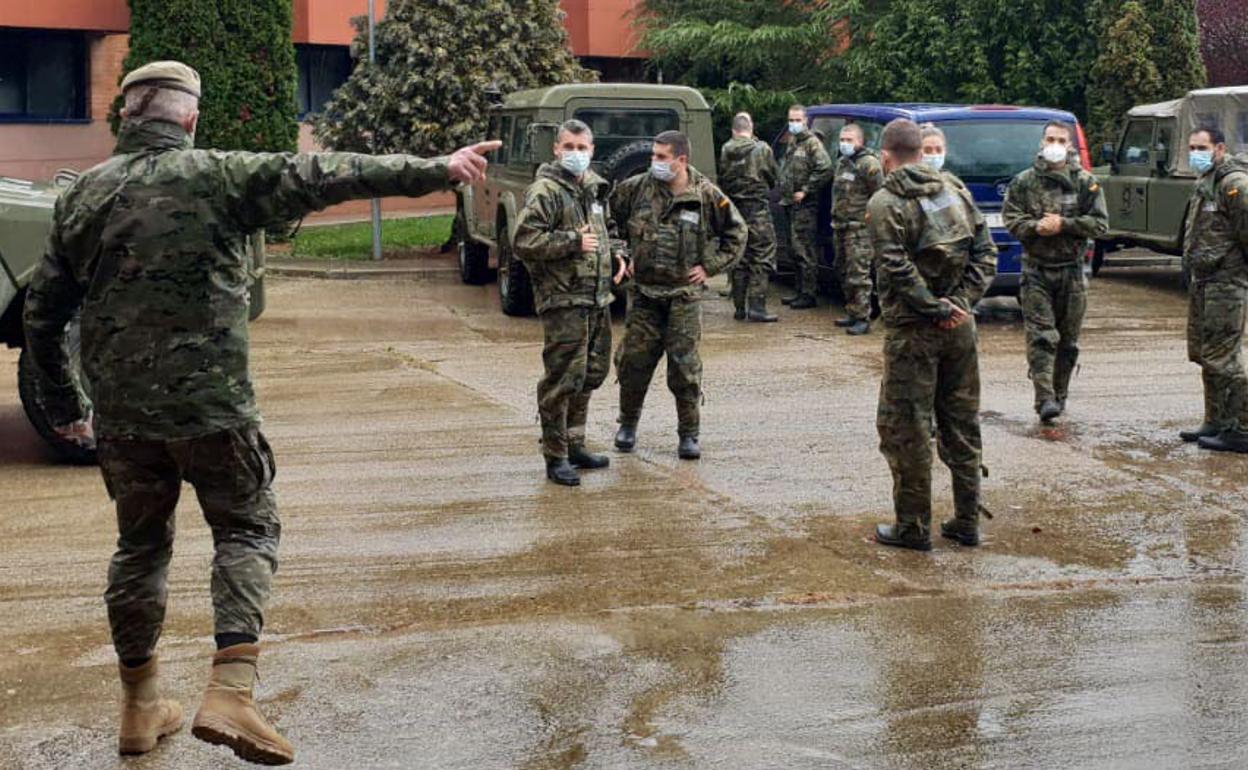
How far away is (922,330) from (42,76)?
18.9 m

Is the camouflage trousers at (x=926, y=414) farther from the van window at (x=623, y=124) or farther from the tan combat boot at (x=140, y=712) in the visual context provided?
the van window at (x=623, y=124)

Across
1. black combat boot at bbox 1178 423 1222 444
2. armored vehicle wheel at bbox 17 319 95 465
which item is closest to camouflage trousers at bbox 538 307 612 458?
armored vehicle wheel at bbox 17 319 95 465

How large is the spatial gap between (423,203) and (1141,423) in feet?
63.9

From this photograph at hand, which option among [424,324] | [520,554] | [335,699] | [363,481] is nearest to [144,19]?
[424,324]

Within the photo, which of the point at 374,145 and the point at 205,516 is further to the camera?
the point at 374,145

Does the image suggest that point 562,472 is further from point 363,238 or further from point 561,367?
point 363,238

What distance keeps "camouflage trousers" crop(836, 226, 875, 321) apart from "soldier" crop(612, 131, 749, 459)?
538 cm

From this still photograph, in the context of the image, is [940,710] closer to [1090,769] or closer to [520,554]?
[1090,769]

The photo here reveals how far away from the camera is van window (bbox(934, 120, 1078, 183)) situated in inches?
590

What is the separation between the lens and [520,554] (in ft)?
24.7

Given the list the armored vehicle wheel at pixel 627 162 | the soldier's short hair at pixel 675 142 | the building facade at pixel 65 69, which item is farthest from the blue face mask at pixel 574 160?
the building facade at pixel 65 69

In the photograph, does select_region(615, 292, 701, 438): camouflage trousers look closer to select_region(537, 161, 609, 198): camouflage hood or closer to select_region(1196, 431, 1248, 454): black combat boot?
select_region(537, 161, 609, 198): camouflage hood

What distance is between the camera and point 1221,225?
977 cm

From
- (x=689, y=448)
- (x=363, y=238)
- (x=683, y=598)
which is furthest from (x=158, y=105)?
(x=363, y=238)
